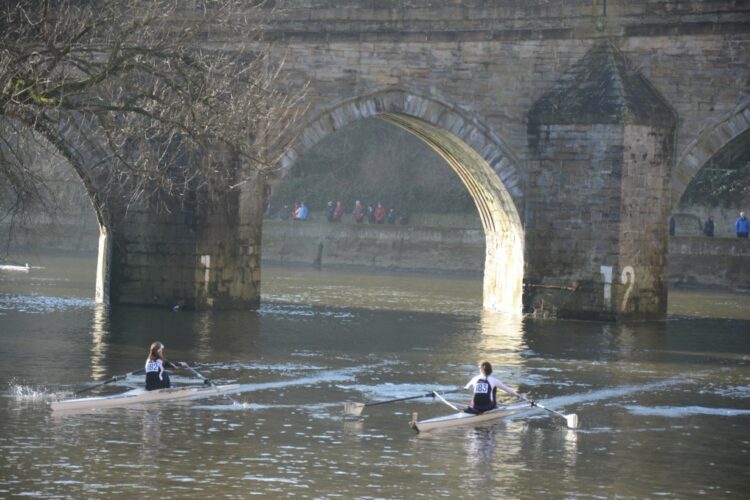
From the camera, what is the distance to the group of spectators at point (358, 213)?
50.4 m

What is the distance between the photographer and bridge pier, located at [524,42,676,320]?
28.9 m

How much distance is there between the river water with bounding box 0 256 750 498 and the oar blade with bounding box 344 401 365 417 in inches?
6.1

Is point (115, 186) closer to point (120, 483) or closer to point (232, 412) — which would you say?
point (232, 412)

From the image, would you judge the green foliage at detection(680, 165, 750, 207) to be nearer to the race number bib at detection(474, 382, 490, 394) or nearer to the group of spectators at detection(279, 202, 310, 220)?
the group of spectators at detection(279, 202, 310, 220)

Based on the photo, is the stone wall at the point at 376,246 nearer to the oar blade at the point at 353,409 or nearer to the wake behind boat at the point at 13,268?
the wake behind boat at the point at 13,268

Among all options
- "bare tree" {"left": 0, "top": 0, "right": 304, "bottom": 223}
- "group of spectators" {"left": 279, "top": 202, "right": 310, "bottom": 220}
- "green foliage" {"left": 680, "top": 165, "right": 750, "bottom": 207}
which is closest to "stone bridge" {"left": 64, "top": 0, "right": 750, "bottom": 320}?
"bare tree" {"left": 0, "top": 0, "right": 304, "bottom": 223}

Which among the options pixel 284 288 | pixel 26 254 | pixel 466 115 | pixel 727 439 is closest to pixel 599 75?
pixel 466 115

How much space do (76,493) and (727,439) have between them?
7.08 metres

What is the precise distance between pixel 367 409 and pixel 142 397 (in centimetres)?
251

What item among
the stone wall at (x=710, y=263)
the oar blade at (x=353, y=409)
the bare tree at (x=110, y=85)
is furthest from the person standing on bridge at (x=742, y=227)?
the oar blade at (x=353, y=409)

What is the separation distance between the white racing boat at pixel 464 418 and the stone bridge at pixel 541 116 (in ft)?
37.8

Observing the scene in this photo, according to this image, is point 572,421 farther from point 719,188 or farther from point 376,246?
point 376,246

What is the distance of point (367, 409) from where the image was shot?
17.7 metres

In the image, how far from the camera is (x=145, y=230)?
96.1 feet
